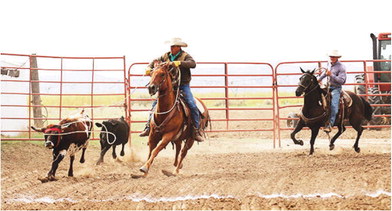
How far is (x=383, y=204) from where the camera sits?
21.8ft

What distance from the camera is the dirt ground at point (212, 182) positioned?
23.3ft

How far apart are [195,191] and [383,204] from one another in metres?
A: 2.55

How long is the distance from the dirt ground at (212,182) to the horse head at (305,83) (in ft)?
4.50

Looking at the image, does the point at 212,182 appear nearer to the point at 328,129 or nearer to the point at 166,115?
the point at 166,115

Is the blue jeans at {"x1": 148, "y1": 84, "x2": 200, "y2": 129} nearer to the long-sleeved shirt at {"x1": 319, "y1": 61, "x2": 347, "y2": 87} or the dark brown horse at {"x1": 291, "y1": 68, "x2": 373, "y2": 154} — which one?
the dark brown horse at {"x1": 291, "y1": 68, "x2": 373, "y2": 154}

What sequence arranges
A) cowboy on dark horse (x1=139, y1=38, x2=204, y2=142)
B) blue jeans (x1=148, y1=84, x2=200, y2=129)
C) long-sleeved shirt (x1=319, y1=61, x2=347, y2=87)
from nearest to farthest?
cowboy on dark horse (x1=139, y1=38, x2=204, y2=142) → blue jeans (x1=148, y1=84, x2=200, y2=129) → long-sleeved shirt (x1=319, y1=61, x2=347, y2=87)

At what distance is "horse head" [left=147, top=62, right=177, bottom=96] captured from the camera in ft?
29.2

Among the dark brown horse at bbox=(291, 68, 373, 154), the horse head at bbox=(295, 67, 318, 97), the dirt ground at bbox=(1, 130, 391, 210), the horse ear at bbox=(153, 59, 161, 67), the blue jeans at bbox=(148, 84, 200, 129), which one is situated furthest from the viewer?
the dark brown horse at bbox=(291, 68, 373, 154)

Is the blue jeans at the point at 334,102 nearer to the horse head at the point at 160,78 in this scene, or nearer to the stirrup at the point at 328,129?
the stirrup at the point at 328,129

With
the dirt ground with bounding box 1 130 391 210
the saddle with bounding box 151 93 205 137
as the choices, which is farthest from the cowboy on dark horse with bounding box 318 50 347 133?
the saddle with bounding box 151 93 205 137

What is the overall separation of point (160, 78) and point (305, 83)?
402cm

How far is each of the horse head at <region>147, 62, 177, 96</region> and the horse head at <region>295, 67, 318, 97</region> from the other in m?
3.45

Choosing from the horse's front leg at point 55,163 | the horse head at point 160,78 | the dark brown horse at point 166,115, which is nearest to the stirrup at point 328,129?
the dark brown horse at point 166,115

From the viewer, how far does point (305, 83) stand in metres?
12.1
